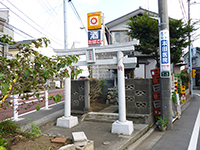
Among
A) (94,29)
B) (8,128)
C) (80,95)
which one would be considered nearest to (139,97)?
(80,95)

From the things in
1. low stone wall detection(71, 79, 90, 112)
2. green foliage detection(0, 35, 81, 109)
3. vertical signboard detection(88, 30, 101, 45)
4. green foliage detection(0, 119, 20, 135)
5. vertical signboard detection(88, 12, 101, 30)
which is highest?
vertical signboard detection(88, 12, 101, 30)

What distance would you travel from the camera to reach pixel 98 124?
7.17 m

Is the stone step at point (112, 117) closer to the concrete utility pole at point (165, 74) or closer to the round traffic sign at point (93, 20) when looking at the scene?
the concrete utility pole at point (165, 74)

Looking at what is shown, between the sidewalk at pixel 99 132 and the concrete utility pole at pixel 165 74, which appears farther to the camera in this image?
the concrete utility pole at pixel 165 74

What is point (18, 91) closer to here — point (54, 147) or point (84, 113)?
point (54, 147)

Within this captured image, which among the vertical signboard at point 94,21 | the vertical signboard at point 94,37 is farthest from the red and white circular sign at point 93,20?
the vertical signboard at point 94,37

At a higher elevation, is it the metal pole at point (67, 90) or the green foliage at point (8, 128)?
the metal pole at point (67, 90)

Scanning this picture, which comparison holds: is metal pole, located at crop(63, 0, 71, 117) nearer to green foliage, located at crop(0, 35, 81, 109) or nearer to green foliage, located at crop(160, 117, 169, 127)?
green foliage, located at crop(0, 35, 81, 109)

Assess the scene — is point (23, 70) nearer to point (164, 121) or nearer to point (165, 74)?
point (165, 74)

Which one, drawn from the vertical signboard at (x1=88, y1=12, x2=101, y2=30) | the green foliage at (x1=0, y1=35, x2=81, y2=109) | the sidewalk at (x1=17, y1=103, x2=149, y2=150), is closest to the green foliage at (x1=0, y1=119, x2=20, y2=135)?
the sidewalk at (x1=17, y1=103, x2=149, y2=150)

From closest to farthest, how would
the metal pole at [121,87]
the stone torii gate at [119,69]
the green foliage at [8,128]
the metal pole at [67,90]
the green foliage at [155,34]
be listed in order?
the green foliage at [8,128], the stone torii gate at [119,69], the metal pole at [121,87], the metal pole at [67,90], the green foliage at [155,34]

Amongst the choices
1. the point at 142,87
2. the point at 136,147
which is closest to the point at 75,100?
the point at 142,87

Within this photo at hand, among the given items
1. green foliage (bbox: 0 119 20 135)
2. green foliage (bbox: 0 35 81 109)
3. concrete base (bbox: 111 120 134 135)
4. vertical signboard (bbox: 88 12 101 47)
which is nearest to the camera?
green foliage (bbox: 0 35 81 109)

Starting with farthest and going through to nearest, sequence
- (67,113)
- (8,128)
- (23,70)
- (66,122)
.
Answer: (67,113) → (66,122) → (8,128) → (23,70)
